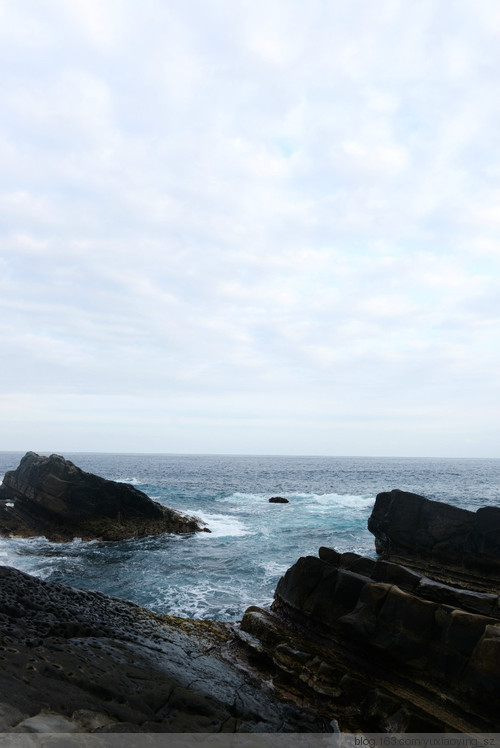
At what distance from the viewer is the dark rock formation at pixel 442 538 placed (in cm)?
1719

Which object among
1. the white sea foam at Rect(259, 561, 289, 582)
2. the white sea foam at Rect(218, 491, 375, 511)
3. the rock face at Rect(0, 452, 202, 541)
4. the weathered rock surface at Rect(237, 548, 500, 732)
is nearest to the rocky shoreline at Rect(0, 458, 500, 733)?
the weathered rock surface at Rect(237, 548, 500, 732)

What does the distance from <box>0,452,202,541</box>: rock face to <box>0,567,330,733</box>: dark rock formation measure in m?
17.8

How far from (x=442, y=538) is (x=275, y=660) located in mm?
11916

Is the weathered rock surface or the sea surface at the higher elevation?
the weathered rock surface

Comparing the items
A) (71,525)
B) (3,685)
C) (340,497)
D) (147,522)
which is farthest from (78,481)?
(340,497)

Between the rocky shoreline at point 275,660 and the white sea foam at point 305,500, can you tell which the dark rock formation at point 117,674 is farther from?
the white sea foam at point 305,500

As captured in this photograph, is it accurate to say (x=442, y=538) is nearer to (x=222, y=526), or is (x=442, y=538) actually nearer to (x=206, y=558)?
(x=206, y=558)

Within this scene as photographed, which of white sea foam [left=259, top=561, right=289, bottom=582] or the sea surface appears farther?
white sea foam [left=259, top=561, right=289, bottom=582]

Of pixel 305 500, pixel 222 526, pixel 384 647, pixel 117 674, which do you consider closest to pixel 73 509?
pixel 222 526

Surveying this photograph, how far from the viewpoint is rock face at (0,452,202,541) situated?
29.2 metres

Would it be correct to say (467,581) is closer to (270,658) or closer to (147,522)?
(270,658)

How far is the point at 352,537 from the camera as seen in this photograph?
98.0ft

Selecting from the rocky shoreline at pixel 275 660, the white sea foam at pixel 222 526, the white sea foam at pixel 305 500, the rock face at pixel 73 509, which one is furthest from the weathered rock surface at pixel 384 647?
the white sea foam at pixel 305 500

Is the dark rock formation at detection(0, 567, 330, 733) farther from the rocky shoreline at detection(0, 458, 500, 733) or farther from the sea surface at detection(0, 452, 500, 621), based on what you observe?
the sea surface at detection(0, 452, 500, 621)
